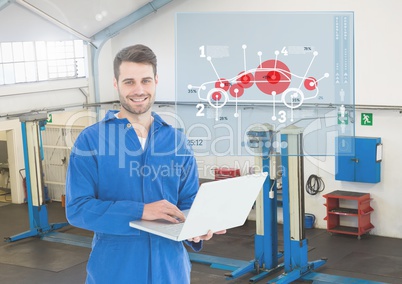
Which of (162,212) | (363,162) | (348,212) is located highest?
(162,212)

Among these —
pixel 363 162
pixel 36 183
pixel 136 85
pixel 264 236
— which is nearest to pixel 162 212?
pixel 136 85

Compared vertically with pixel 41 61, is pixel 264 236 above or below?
below

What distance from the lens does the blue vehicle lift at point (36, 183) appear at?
9.80 m

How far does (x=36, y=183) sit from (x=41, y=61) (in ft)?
7.13

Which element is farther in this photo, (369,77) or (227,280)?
(369,77)

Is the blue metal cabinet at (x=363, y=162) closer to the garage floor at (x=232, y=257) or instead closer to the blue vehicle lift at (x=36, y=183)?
the garage floor at (x=232, y=257)

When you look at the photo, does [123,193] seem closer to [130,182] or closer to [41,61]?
[130,182]

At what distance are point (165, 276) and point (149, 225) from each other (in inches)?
12.4

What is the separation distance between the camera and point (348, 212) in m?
9.84

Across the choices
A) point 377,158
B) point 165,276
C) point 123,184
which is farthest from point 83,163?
point 377,158

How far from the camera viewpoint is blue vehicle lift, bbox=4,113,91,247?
9805 mm

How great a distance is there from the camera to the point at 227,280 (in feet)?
25.9

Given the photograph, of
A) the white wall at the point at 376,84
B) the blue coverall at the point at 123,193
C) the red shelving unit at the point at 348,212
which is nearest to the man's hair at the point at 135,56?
the blue coverall at the point at 123,193

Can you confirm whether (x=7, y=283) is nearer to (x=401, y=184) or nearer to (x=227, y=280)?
(x=227, y=280)
